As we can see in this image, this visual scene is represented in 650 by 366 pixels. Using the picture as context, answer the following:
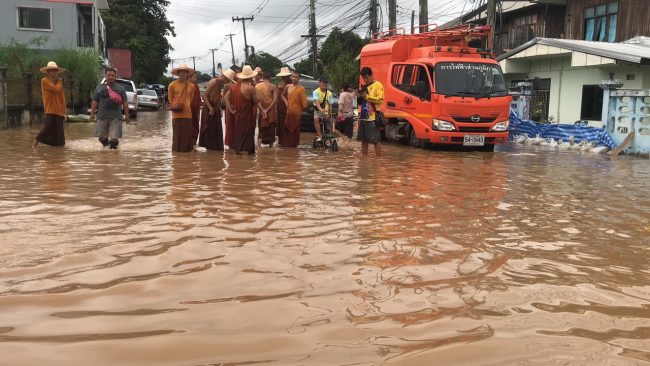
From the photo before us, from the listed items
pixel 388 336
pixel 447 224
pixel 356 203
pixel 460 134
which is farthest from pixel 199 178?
pixel 460 134

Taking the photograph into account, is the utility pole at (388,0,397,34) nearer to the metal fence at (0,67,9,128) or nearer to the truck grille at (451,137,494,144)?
the truck grille at (451,137,494,144)

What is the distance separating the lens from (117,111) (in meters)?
11.1

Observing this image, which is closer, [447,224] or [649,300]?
[649,300]

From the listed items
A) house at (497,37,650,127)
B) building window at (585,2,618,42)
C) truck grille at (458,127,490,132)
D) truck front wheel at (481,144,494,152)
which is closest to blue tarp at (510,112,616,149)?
house at (497,37,650,127)

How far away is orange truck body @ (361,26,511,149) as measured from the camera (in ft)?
42.0

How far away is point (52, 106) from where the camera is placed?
11164 mm

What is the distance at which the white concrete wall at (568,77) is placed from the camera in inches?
746

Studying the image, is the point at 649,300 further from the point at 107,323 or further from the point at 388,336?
the point at 107,323

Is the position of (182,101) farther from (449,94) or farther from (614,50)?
(614,50)

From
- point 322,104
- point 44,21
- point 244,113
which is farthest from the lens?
point 44,21

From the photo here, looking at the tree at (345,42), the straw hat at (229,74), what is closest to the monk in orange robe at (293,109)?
the straw hat at (229,74)

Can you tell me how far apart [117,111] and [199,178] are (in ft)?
13.7

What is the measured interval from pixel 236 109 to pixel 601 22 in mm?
21049

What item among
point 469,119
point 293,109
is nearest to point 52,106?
point 293,109
